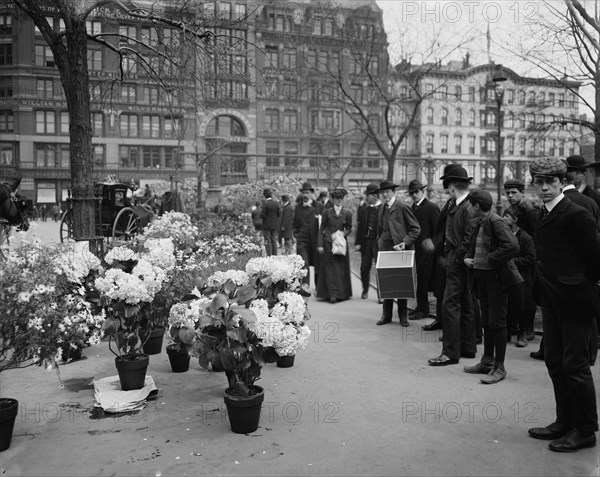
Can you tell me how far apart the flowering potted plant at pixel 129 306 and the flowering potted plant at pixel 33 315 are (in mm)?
559

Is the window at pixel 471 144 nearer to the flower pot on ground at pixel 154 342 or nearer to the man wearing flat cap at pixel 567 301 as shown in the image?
the flower pot on ground at pixel 154 342

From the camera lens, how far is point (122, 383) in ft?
17.8

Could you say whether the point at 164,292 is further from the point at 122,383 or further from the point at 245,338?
the point at 245,338

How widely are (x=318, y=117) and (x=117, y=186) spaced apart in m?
47.0

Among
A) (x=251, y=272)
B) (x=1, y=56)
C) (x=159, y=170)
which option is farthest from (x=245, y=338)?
(x=159, y=170)

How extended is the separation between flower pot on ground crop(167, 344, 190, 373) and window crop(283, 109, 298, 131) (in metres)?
55.9

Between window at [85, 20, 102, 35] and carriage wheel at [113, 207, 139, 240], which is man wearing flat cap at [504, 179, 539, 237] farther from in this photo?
carriage wheel at [113, 207, 139, 240]

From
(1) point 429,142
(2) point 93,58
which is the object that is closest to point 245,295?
(2) point 93,58

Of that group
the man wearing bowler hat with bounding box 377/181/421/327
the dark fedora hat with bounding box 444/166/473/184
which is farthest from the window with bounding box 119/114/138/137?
the dark fedora hat with bounding box 444/166/473/184

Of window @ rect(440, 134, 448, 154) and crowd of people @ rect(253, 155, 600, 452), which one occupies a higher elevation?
window @ rect(440, 134, 448, 154)

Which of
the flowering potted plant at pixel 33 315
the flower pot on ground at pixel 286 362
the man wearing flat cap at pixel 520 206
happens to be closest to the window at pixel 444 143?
the man wearing flat cap at pixel 520 206

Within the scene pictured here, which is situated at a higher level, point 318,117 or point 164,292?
point 318,117

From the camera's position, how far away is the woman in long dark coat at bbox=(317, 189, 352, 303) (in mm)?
10906

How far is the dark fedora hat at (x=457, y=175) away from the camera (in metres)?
6.77
